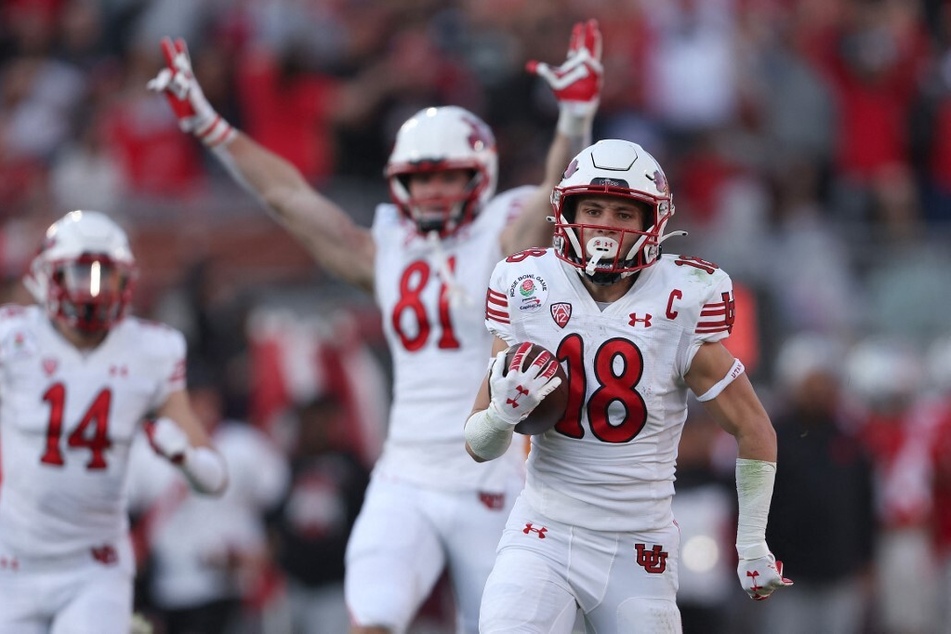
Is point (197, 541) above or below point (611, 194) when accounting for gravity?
below

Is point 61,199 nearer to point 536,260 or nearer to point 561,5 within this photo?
point 561,5

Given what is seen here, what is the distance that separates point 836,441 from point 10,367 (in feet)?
16.2

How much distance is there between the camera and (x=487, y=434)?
5.25 m

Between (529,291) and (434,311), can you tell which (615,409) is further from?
(434,311)

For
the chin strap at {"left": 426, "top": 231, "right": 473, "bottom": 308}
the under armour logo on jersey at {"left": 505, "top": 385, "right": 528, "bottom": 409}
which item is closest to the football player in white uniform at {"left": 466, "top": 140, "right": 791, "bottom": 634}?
the under armour logo on jersey at {"left": 505, "top": 385, "right": 528, "bottom": 409}

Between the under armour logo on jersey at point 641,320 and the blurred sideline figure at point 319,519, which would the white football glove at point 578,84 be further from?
the blurred sideline figure at point 319,519

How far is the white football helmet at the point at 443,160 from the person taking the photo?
673 cm

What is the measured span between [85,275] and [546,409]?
2.25 metres

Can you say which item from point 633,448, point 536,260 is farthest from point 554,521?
point 536,260

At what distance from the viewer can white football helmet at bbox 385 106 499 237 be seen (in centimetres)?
673

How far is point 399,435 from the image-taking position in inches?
261

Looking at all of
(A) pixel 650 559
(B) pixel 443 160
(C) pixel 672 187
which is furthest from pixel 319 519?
(A) pixel 650 559

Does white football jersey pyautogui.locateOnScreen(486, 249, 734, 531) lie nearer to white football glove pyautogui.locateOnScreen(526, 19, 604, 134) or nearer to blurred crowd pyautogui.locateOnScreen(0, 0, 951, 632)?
white football glove pyautogui.locateOnScreen(526, 19, 604, 134)

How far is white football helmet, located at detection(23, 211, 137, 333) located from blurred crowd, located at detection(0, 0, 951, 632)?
276cm
